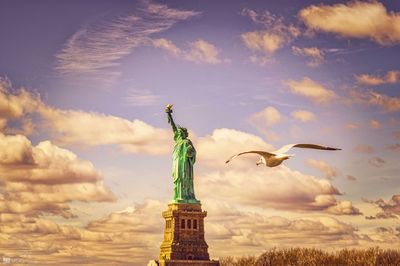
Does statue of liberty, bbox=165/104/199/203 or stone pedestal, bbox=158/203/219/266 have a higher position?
statue of liberty, bbox=165/104/199/203

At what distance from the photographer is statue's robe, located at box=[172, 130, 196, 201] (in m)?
69.7

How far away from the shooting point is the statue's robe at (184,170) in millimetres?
69688

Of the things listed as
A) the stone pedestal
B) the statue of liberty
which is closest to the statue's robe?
the statue of liberty

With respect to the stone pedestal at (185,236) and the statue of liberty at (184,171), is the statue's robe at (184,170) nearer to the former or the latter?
the statue of liberty at (184,171)

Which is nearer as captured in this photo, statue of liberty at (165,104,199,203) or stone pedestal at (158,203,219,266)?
stone pedestal at (158,203,219,266)

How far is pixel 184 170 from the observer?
6994cm

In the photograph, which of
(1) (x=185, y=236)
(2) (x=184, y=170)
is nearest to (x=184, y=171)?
(2) (x=184, y=170)

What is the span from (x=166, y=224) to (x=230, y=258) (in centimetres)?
761

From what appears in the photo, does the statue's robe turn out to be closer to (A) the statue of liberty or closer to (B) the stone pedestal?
(A) the statue of liberty

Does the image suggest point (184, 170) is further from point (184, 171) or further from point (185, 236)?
point (185, 236)

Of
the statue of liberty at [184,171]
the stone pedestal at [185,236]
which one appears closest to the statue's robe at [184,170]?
the statue of liberty at [184,171]

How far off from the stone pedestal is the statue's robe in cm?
123

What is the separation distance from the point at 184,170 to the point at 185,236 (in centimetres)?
650

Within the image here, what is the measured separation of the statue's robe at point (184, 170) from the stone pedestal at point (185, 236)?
1226 mm
